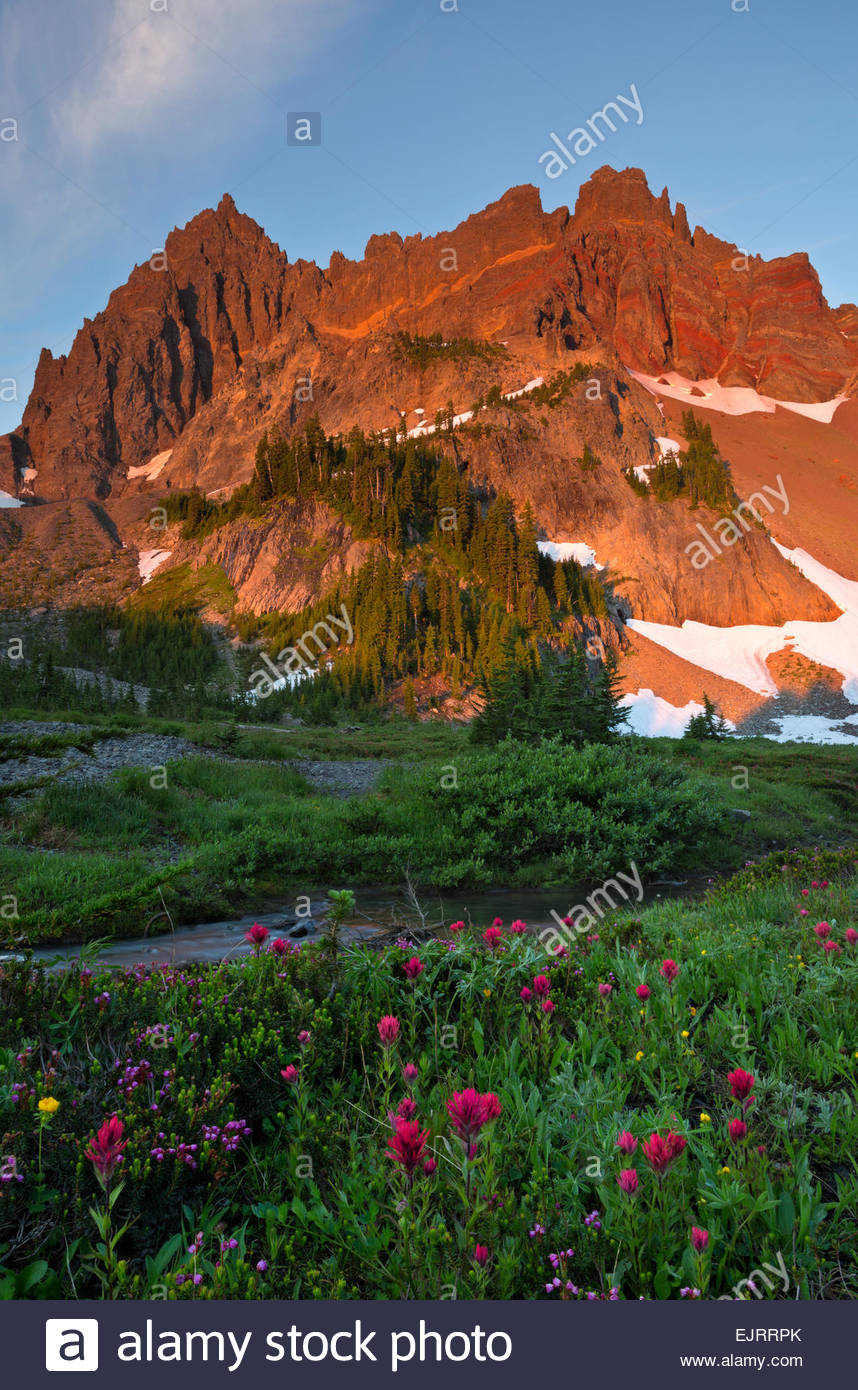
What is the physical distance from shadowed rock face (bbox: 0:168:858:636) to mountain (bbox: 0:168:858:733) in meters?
0.43

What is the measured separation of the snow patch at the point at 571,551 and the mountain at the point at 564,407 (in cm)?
176

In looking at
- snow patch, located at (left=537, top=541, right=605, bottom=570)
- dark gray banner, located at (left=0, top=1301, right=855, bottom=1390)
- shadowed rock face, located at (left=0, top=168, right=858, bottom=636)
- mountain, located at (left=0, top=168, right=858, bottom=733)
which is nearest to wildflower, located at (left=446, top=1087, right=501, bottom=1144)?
dark gray banner, located at (left=0, top=1301, right=855, bottom=1390)

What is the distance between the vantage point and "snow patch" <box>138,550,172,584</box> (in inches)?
5408

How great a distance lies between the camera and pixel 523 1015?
4285 mm

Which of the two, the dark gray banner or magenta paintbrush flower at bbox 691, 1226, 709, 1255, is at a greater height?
magenta paintbrush flower at bbox 691, 1226, 709, 1255

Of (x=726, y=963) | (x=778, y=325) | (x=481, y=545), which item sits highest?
(x=778, y=325)

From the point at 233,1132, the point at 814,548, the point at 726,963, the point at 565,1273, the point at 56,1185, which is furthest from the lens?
the point at 814,548

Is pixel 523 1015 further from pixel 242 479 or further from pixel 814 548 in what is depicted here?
pixel 242 479

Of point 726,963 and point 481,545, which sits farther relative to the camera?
point 481,545

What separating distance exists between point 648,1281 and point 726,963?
339 centimetres

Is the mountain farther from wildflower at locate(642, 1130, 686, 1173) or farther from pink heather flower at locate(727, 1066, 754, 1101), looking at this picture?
wildflower at locate(642, 1130, 686, 1173)

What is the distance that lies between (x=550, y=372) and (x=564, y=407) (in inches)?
848

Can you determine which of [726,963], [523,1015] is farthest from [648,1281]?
[726,963]

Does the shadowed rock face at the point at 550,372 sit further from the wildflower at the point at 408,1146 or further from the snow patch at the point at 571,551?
the wildflower at the point at 408,1146
